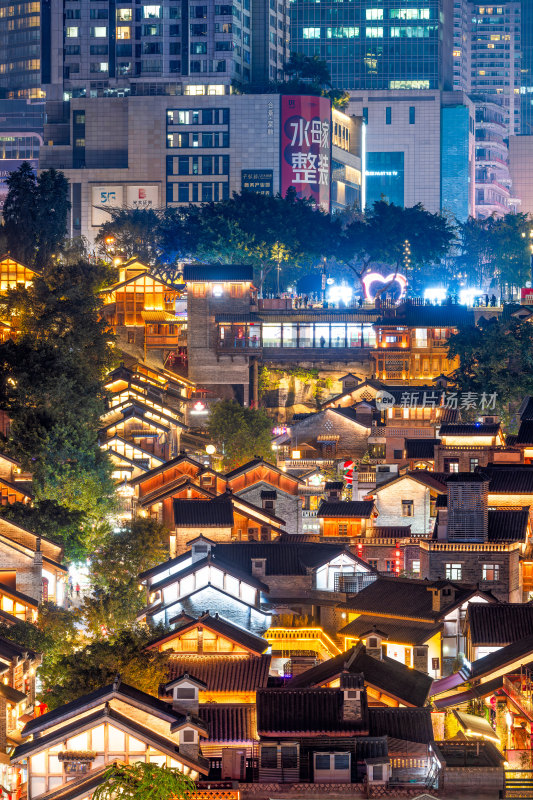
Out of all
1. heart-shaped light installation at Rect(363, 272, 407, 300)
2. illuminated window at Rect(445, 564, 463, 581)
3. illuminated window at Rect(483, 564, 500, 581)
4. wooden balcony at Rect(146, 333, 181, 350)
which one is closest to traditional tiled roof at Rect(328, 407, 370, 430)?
wooden balcony at Rect(146, 333, 181, 350)

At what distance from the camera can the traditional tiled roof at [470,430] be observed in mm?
86312

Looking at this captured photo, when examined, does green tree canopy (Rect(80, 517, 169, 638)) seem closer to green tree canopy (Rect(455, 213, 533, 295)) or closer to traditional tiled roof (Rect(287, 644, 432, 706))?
traditional tiled roof (Rect(287, 644, 432, 706))

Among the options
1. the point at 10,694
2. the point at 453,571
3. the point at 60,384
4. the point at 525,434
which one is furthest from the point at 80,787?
the point at 525,434

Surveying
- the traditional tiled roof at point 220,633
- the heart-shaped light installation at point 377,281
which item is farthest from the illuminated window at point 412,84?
the traditional tiled roof at point 220,633

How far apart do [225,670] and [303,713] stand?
6.91 meters

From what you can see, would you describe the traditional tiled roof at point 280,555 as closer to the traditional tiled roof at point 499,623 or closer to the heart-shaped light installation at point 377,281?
the traditional tiled roof at point 499,623

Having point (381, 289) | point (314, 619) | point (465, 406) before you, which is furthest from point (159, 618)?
point (381, 289)

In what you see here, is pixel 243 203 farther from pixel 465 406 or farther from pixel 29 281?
pixel 465 406

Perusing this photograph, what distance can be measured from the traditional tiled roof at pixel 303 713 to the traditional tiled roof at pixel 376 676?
315cm

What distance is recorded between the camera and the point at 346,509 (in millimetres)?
75625

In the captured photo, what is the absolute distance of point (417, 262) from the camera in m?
129

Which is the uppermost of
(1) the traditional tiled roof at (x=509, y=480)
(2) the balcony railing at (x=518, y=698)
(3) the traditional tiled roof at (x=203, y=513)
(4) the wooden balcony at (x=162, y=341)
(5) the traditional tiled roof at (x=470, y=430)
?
(4) the wooden balcony at (x=162, y=341)

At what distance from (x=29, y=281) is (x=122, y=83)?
172 ft

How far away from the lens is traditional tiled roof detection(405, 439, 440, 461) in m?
88.2
